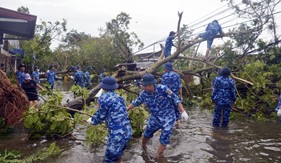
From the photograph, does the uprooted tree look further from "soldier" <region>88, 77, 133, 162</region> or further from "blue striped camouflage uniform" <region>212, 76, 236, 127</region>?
"soldier" <region>88, 77, 133, 162</region>

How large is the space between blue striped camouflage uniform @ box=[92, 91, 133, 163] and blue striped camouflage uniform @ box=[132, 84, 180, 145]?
3.55ft

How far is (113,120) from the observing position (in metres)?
4.81

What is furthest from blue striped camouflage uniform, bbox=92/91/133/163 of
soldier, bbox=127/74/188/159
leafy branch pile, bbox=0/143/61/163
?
leafy branch pile, bbox=0/143/61/163

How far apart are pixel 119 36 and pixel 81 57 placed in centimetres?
1208

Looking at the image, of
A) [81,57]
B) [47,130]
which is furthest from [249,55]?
[81,57]

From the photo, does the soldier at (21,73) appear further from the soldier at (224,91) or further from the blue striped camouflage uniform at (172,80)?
the soldier at (224,91)

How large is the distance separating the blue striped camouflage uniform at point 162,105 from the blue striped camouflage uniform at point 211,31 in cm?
428

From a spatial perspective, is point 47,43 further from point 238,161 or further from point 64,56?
point 64,56

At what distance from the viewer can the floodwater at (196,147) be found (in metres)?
5.98

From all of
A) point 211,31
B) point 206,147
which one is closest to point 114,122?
point 206,147

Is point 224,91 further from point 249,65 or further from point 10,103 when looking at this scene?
point 10,103

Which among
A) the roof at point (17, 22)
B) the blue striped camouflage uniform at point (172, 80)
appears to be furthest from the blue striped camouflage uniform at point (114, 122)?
the roof at point (17, 22)

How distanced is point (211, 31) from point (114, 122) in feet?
18.9

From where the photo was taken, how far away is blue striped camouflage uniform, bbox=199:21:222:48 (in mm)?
9430
